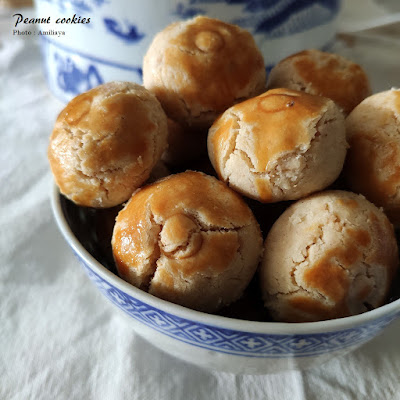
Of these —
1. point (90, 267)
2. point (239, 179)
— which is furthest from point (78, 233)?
point (239, 179)

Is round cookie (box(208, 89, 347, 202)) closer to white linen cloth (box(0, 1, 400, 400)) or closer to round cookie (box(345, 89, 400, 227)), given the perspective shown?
round cookie (box(345, 89, 400, 227))

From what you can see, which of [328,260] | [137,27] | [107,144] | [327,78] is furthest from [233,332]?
[137,27]

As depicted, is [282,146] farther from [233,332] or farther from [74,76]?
[74,76]

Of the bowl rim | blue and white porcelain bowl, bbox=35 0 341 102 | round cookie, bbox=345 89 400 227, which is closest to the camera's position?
the bowl rim

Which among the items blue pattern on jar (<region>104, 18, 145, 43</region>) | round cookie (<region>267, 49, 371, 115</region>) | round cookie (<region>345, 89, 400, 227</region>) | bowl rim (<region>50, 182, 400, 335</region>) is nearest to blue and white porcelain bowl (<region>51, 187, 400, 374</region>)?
bowl rim (<region>50, 182, 400, 335</region>)

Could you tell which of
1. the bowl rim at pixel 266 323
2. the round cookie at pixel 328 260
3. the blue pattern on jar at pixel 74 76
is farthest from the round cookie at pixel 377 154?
the blue pattern on jar at pixel 74 76

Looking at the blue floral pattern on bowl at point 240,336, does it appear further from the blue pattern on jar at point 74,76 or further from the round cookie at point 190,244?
the blue pattern on jar at point 74,76

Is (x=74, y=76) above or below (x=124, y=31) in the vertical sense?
below
